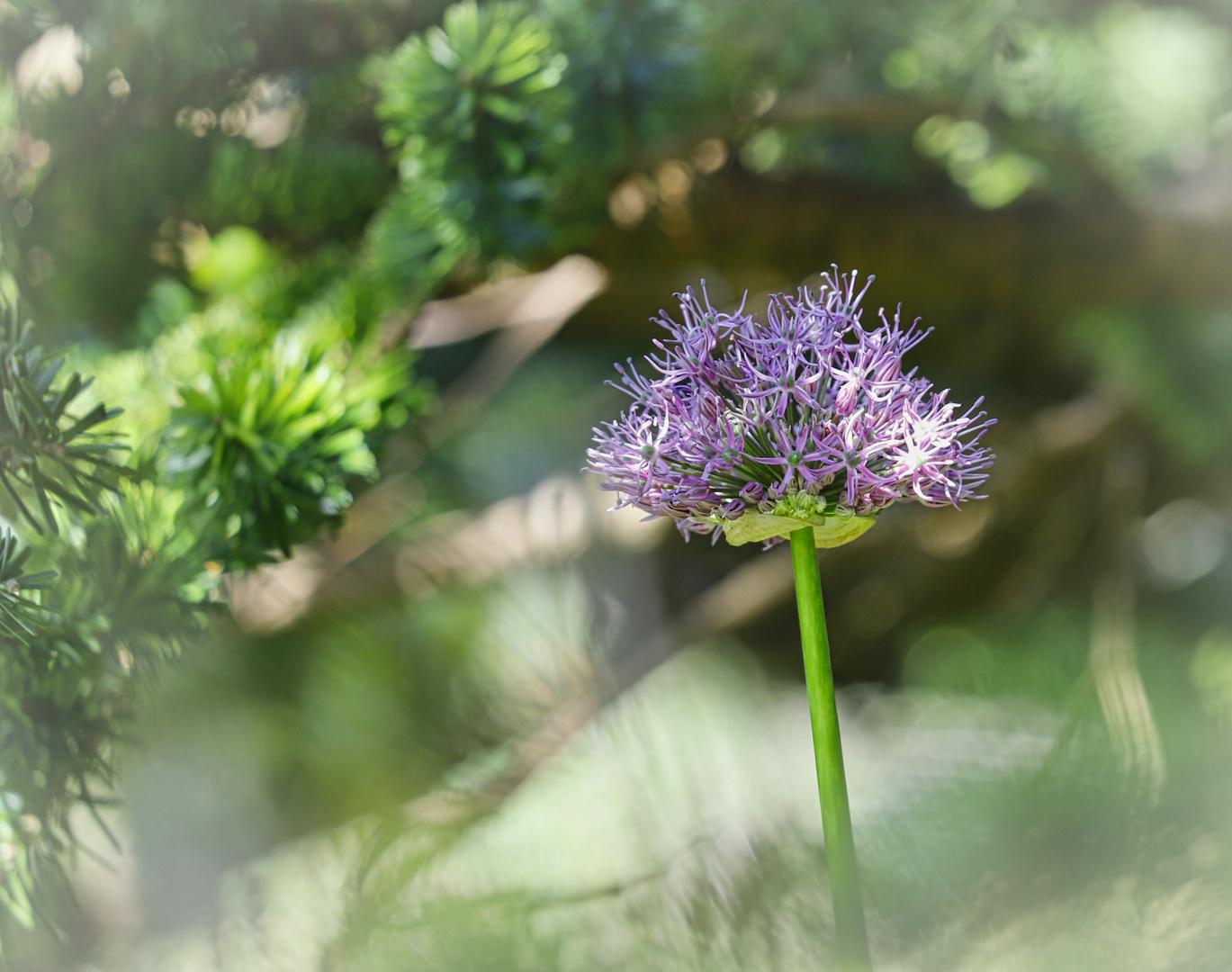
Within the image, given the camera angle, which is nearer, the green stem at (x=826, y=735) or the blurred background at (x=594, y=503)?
the green stem at (x=826, y=735)

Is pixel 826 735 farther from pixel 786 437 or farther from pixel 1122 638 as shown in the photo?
pixel 1122 638

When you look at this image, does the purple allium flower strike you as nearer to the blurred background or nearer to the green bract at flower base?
the green bract at flower base

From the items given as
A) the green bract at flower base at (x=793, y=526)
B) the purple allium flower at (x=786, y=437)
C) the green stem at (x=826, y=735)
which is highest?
the purple allium flower at (x=786, y=437)

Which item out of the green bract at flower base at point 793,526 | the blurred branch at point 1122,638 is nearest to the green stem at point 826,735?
the green bract at flower base at point 793,526

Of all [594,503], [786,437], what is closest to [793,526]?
[786,437]

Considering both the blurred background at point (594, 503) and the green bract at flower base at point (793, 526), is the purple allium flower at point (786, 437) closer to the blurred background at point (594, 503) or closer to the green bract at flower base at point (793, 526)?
the green bract at flower base at point (793, 526)

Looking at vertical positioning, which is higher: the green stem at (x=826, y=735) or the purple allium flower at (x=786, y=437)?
the purple allium flower at (x=786, y=437)
